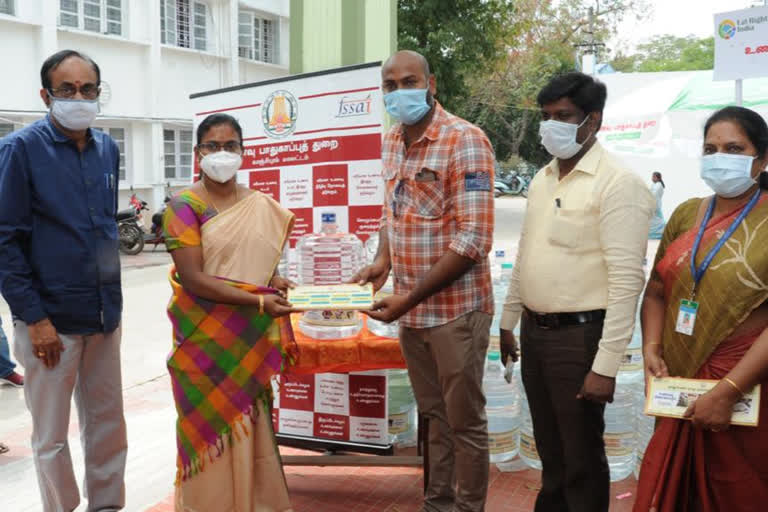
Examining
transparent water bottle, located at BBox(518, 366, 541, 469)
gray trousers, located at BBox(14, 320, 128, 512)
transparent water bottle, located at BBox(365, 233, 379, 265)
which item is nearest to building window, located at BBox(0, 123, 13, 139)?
gray trousers, located at BBox(14, 320, 128, 512)

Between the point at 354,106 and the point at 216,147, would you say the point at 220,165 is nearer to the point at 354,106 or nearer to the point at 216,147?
the point at 216,147

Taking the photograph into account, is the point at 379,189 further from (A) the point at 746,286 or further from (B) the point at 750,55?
(B) the point at 750,55

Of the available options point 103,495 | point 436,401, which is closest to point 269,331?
point 436,401

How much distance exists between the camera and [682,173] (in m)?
15.7

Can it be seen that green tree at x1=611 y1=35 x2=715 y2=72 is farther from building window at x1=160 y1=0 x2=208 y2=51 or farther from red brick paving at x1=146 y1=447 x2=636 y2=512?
red brick paving at x1=146 y1=447 x2=636 y2=512

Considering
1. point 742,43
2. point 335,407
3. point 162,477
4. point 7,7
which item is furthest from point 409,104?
point 7,7

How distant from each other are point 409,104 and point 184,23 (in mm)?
16740

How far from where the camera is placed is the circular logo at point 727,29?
4691mm

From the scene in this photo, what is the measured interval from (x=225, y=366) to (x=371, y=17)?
2.09m

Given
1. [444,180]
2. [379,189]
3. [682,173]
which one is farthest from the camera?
[682,173]

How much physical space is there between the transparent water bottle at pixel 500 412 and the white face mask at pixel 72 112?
8.42ft

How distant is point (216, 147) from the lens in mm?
2695

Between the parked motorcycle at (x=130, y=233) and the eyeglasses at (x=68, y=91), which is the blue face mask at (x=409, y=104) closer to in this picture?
the eyeglasses at (x=68, y=91)

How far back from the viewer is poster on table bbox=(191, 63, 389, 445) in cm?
352
